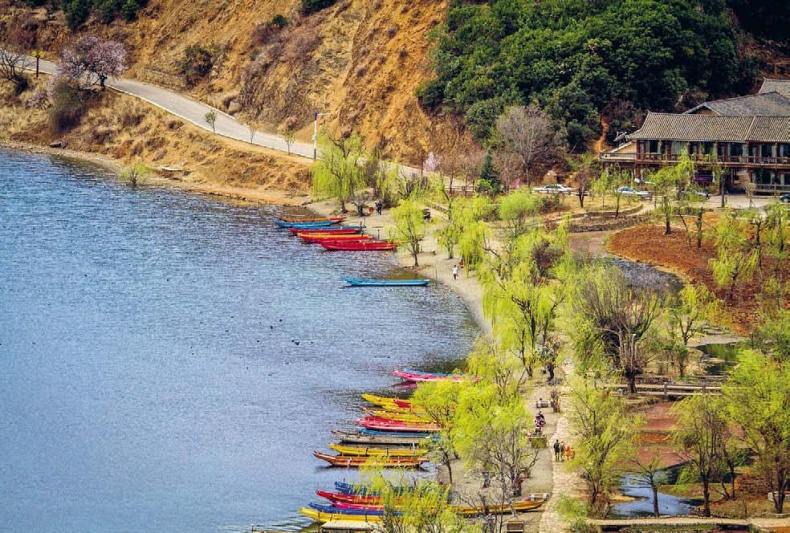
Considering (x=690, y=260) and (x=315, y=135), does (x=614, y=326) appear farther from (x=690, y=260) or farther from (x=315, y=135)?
(x=315, y=135)

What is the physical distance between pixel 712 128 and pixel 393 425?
6783cm

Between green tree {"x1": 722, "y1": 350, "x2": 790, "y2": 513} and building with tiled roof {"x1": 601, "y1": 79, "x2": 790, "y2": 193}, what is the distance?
63.6 m

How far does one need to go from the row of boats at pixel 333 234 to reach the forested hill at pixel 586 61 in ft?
66.3

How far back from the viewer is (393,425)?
82312 mm

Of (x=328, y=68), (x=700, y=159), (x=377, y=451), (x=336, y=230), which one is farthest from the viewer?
(x=328, y=68)

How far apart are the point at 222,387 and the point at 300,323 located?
1542cm

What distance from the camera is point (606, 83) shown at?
150250 mm

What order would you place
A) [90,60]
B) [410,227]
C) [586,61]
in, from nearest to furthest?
1. [410,227]
2. [586,61]
3. [90,60]

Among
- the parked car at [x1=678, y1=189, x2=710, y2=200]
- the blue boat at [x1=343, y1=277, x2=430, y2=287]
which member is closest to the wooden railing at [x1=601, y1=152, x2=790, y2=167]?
the parked car at [x1=678, y1=189, x2=710, y2=200]

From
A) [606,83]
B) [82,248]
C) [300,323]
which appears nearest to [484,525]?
[300,323]

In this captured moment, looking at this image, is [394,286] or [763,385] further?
[394,286]

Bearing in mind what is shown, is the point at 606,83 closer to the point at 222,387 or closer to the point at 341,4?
the point at 341,4

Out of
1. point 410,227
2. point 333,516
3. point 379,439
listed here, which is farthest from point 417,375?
point 410,227

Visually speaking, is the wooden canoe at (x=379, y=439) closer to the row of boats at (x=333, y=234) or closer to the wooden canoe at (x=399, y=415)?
the wooden canoe at (x=399, y=415)
